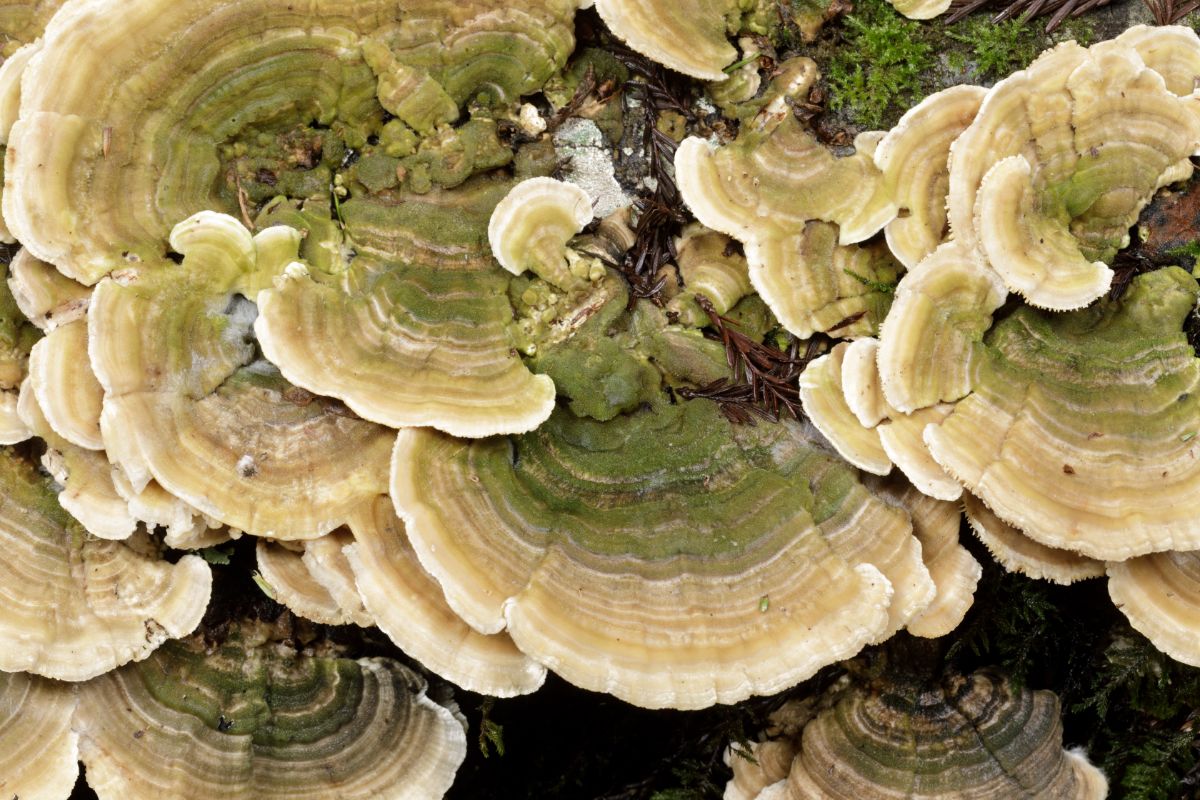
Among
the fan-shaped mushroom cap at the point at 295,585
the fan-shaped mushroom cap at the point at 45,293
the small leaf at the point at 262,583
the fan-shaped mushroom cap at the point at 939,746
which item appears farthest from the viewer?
the fan-shaped mushroom cap at the point at 939,746

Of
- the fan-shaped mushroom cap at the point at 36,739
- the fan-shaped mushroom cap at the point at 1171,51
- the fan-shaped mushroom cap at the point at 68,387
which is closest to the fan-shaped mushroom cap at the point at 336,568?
the fan-shaped mushroom cap at the point at 68,387

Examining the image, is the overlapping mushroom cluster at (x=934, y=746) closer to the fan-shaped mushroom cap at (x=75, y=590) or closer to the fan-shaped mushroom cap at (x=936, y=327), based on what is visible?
the fan-shaped mushroom cap at (x=936, y=327)

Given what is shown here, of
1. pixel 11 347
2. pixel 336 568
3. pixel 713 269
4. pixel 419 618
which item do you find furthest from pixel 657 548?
pixel 11 347

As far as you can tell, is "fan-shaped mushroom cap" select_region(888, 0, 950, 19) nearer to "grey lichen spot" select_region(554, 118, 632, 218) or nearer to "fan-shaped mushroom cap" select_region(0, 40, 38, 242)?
"grey lichen spot" select_region(554, 118, 632, 218)

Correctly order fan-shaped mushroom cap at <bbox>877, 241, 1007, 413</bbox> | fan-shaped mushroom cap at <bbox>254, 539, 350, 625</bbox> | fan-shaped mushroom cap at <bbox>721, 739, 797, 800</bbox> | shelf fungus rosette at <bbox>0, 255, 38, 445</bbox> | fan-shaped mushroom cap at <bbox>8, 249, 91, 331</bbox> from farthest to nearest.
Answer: fan-shaped mushroom cap at <bbox>721, 739, 797, 800</bbox> < fan-shaped mushroom cap at <bbox>254, 539, 350, 625</bbox> < shelf fungus rosette at <bbox>0, 255, 38, 445</bbox> < fan-shaped mushroom cap at <bbox>8, 249, 91, 331</bbox> < fan-shaped mushroom cap at <bbox>877, 241, 1007, 413</bbox>

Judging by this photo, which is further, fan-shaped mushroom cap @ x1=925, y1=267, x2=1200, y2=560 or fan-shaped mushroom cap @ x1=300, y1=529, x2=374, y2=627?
fan-shaped mushroom cap @ x1=300, y1=529, x2=374, y2=627

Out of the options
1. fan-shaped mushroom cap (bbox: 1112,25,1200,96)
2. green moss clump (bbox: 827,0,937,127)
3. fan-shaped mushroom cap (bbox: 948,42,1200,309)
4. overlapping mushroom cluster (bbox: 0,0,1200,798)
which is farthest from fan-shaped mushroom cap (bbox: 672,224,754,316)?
fan-shaped mushroom cap (bbox: 1112,25,1200,96)

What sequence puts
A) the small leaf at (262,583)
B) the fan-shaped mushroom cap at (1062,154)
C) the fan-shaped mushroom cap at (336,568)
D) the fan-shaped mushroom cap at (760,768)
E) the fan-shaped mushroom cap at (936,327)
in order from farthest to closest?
1. the fan-shaped mushroom cap at (760,768)
2. the small leaf at (262,583)
3. the fan-shaped mushroom cap at (336,568)
4. the fan-shaped mushroom cap at (936,327)
5. the fan-shaped mushroom cap at (1062,154)
